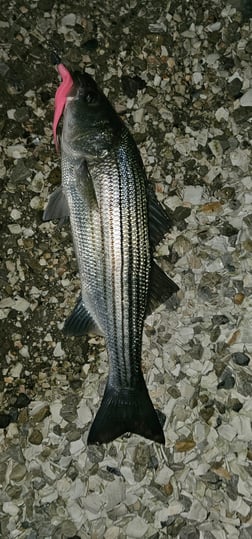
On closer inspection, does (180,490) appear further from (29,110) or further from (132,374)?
(29,110)

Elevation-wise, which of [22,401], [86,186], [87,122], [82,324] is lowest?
[22,401]

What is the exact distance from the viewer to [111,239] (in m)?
2.50

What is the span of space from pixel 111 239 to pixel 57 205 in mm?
335

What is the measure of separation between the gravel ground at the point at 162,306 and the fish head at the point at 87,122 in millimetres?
492

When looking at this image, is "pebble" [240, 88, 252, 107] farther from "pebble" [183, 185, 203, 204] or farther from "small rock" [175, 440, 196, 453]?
"small rock" [175, 440, 196, 453]

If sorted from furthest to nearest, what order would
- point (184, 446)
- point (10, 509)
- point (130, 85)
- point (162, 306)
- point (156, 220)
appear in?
1. point (130, 85)
2. point (162, 306)
3. point (184, 446)
4. point (10, 509)
5. point (156, 220)

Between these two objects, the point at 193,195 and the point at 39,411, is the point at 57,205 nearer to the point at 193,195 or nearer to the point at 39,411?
the point at 193,195

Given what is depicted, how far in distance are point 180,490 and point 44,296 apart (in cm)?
121

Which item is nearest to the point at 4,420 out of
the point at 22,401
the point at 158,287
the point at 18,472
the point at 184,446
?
the point at 22,401

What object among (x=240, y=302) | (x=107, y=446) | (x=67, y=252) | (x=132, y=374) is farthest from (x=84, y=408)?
(x=240, y=302)

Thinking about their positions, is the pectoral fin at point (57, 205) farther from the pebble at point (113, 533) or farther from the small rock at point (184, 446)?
the pebble at point (113, 533)

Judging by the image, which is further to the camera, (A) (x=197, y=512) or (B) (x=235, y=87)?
(B) (x=235, y=87)

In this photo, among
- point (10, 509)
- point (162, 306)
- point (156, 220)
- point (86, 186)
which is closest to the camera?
point (86, 186)

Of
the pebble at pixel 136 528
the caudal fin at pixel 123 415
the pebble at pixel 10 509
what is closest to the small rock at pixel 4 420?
the pebble at pixel 10 509
